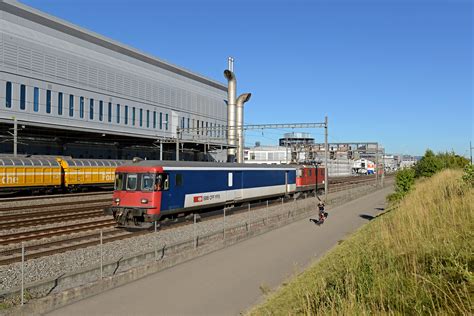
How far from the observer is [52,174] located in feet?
113

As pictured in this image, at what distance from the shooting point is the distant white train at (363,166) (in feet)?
419

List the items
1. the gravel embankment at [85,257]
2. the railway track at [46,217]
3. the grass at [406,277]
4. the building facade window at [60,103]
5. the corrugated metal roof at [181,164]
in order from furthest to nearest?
the building facade window at [60,103] < the railway track at [46,217] < the corrugated metal roof at [181,164] < the gravel embankment at [85,257] < the grass at [406,277]

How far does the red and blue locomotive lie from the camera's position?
730 inches

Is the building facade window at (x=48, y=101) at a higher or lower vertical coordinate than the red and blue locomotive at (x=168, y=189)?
higher

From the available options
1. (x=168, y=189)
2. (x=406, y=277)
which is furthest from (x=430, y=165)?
(x=406, y=277)

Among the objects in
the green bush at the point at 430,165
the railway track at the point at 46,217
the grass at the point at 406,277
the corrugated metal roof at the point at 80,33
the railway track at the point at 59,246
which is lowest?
the railway track at the point at 59,246

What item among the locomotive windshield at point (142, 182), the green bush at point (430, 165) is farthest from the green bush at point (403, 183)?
the locomotive windshield at point (142, 182)

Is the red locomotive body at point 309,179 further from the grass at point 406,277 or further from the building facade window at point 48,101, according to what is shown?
the building facade window at point 48,101

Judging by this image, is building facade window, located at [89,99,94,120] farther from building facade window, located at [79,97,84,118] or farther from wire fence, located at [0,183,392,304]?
wire fence, located at [0,183,392,304]

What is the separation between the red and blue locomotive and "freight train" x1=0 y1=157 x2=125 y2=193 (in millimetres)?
15739

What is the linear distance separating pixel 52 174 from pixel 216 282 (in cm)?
2809

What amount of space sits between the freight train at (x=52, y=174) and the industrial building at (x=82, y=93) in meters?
4.40

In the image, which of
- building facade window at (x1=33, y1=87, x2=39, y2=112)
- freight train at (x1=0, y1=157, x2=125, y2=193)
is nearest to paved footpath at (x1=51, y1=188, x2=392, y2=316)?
freight train at (x1=0, y1=157, x2=125, y2=193)

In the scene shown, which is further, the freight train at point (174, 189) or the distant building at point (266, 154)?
the distant building at point (266, 154)
